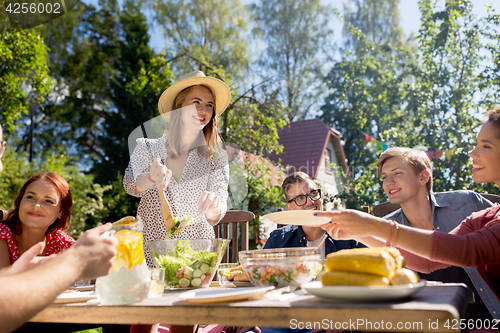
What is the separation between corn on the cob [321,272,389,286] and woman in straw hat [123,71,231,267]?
1237 mm

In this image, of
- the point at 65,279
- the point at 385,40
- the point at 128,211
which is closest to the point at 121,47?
the point at 128,211

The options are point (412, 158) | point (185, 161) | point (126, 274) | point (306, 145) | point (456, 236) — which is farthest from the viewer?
point (306, 145)

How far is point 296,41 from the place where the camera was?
18.0 metres

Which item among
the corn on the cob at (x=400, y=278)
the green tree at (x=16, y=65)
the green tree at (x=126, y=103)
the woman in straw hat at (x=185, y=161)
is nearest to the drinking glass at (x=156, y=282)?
the corn on the cob at (x=400, y=278)

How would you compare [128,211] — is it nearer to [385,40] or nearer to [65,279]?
[65,279]

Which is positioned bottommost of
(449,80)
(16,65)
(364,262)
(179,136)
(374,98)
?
(364,262)

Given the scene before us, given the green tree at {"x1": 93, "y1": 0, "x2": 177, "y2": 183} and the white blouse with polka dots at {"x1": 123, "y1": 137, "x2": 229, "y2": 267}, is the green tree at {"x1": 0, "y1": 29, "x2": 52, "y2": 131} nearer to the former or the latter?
the green tree at {"x1": 93, "y1": 0, "x2": 177, "y2": 183}

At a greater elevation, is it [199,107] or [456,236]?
[199,107]

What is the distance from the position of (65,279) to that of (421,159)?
222 cm

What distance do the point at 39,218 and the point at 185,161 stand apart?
0.92 meters

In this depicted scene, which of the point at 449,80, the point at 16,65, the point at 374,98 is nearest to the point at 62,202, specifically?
the point at 16,65

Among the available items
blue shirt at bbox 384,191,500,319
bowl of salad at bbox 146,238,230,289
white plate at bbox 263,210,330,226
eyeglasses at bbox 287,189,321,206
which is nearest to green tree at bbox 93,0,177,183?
eyeglasses at bbox 287,189,321,206

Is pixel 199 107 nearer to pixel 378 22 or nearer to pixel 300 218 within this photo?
pixel 300 218

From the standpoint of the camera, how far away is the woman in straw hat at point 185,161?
2.32m
